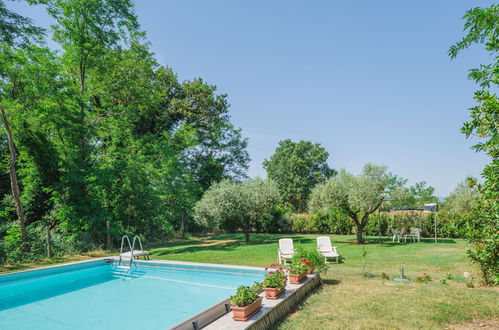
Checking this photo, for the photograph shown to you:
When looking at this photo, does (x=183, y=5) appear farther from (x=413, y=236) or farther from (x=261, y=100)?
(x=413, y=236)

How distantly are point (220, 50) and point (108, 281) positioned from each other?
486 inches

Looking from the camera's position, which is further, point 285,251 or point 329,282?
point 285,251

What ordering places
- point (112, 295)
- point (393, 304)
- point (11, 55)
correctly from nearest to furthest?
point (393, 304) < point (112, 295) < point (11, 55)

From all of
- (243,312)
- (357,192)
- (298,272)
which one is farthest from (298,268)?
(357,192)

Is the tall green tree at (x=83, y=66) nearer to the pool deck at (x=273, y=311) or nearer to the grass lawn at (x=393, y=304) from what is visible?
the pool deck at (x=273, y=311)

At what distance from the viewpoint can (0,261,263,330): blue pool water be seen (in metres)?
7.01

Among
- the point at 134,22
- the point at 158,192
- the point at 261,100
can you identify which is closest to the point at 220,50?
the point at 261,100

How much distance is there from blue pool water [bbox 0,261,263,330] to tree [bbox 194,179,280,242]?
6544 millimetres

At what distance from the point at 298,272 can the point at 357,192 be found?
10401 millimetres

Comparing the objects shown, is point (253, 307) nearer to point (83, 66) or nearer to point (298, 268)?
point (298, 268)

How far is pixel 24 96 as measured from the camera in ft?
46.7

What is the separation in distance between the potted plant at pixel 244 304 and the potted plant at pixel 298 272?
1.92m

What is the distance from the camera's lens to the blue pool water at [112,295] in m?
7.01

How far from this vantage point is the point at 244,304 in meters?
4.50
